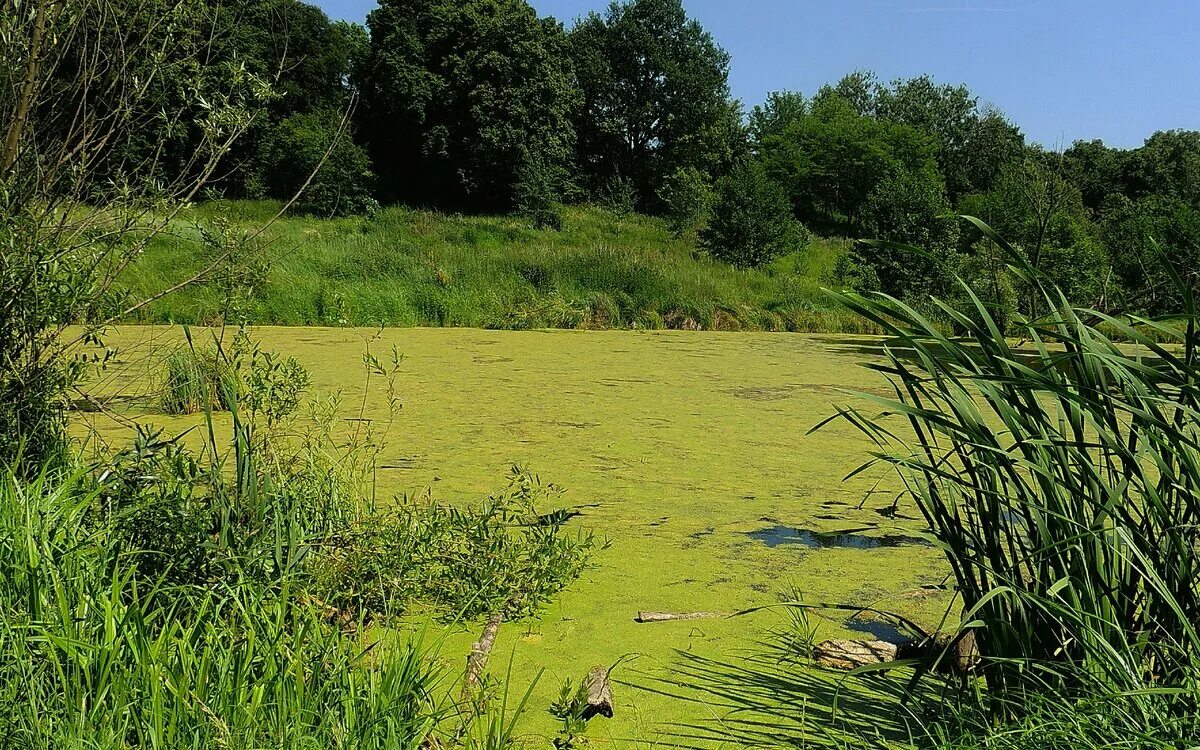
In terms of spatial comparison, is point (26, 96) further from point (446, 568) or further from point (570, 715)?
point (570, 715)

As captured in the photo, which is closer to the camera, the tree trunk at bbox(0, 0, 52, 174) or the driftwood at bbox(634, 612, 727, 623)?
the driftwood at bbox(634, 612, 727, 623)

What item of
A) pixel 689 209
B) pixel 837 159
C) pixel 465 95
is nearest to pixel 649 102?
pixel 837 159

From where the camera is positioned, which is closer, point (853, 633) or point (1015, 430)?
point (1015, 430)

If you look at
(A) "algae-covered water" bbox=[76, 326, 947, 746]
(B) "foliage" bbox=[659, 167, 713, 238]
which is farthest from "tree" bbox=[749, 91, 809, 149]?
(A) "algae-covered water" bbox=[76, 326, 947, 746]

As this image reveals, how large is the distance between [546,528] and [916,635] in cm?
109

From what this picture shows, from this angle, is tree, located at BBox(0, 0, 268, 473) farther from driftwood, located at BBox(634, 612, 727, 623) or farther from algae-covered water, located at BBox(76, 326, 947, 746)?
driftwood, located at BBox(634, 612, 727, 623)

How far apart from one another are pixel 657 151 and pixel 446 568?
29.1m

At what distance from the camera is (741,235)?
1363 cm

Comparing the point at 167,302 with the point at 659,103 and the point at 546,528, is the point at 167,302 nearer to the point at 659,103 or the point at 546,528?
the point at 546,528

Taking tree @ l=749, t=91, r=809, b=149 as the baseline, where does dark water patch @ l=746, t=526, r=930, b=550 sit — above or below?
below

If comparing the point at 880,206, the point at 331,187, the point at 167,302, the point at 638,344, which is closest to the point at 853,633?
the point at 638,344

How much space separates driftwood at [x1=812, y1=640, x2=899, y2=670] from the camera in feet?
6.56

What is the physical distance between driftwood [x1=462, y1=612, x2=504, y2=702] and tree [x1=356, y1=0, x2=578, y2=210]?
65.4ft

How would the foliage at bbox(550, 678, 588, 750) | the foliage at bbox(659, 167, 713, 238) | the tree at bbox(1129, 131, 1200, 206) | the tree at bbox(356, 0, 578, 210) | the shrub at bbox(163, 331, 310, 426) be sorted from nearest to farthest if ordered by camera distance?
the foliage at bbox(550, 678, 588, 750) → the shrub at bbox(163, 331, 310, 426) → the foliage at bbox(659, 167, 713, 238) → the tree at bbox(356, 0, 578, 210) → the tree at bbox(1129, 131, 1200, 206)
